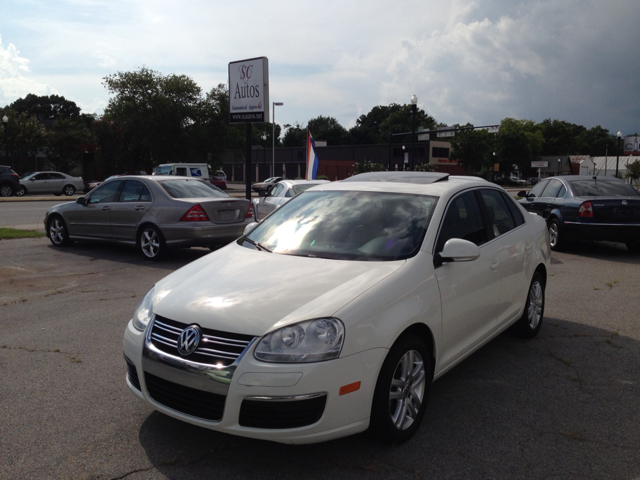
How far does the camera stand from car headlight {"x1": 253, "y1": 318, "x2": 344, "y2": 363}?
2.96 meters

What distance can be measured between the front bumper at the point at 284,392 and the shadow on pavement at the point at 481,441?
0.28 meters

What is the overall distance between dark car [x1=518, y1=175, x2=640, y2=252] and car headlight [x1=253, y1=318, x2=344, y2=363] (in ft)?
32.7

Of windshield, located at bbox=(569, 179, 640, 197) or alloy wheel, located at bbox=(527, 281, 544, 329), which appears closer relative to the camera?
alloy wheel, located at bbox=(527, 281, 544, 329)

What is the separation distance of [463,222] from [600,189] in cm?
913

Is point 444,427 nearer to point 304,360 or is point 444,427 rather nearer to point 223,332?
point 304,360

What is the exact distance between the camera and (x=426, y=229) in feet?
13.2

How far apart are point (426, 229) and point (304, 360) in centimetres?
154

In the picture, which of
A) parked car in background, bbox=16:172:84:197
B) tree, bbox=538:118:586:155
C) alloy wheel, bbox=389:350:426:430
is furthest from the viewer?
tree, bbox=538:118:586:155

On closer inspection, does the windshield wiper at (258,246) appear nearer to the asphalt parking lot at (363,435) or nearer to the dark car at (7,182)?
the asphalt parking lot at (363,435)

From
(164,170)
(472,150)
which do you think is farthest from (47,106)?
(164,170)

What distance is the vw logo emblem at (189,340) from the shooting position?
3092 mm

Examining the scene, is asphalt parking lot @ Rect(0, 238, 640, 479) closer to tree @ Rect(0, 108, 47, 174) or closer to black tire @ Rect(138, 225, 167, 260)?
black tire @ Rect(138, 225, 167, 260)

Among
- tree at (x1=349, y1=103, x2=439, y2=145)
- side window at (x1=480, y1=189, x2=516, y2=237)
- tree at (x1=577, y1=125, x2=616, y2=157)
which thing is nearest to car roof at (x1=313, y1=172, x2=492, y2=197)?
side window at (x1=480, y1=189, x2=516, y2=237)

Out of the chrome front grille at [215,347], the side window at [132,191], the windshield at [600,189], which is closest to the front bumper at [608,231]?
the windshield at [600,189]
